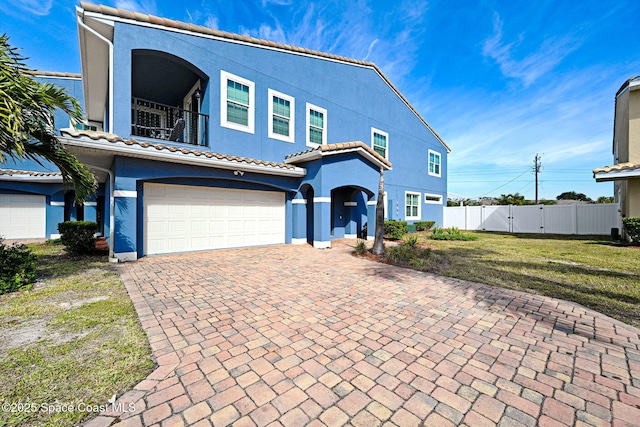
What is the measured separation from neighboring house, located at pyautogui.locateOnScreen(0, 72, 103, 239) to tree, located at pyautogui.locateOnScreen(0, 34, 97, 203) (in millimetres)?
9717

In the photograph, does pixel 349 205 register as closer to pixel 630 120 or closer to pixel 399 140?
pixel 399 140

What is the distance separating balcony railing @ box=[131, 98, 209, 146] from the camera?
958cm

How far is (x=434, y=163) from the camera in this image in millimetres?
20672

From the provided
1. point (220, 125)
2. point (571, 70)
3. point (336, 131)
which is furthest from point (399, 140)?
point (220, 125)

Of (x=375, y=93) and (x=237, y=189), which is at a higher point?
(x=375, y=93)

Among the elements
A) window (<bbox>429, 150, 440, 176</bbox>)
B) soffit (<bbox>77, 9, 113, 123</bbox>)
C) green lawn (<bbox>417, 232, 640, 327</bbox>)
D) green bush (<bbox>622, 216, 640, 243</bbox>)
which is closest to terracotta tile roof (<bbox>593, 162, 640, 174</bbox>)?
green bush (<bbox>622, 216, 640, 243</bbox>)

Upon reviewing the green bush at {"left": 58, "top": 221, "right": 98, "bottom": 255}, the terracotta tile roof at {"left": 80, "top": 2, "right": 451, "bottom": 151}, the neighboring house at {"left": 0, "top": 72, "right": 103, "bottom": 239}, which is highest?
the terracotta tile roof at {"left": 80, "top": 2, "right": 451, "bottom": 151}

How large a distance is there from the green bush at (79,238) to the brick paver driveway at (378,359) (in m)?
5.39

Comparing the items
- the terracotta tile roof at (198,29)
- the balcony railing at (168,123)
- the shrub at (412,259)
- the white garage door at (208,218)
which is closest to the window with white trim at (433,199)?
the terracotta tile roof at (198,29)

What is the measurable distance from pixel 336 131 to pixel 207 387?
13.2 m

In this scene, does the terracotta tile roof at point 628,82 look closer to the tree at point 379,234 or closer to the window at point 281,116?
the tree at point 379,234

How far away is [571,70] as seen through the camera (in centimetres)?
1054

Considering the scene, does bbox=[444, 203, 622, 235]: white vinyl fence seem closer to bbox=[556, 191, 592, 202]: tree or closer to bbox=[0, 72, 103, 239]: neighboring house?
bbox=[0, 72, 103, 239]: neighboring house

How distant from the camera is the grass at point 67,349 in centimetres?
215
